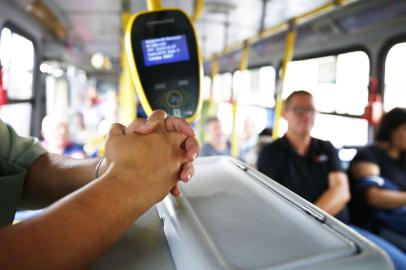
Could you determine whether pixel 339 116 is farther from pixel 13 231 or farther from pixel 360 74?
pixel 13 231

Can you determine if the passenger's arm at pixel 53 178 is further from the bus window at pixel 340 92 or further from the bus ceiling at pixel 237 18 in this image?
the bus window at pixel 340 92

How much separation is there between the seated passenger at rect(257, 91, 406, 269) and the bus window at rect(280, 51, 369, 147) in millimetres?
1343

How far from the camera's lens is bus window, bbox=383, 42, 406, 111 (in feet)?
12.2

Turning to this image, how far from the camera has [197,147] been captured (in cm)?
81

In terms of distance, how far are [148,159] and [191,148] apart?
0.12 meters

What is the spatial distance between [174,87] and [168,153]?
1.93ft

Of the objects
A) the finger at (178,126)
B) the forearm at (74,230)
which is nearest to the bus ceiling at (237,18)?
the finger at (178,126)

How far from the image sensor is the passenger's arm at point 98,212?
1.74 ft

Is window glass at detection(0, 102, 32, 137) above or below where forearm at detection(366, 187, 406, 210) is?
above

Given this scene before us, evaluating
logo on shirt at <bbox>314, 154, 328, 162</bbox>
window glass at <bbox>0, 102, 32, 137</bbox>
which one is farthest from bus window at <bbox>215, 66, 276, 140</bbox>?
logo on shirt at <bbox>314, 154, 328, 162</bbox>

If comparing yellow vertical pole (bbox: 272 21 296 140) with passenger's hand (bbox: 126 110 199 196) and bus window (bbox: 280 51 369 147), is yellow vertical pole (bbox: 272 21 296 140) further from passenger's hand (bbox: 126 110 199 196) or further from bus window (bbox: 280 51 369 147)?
passenger's hand (bbox: 126 110 199 196)

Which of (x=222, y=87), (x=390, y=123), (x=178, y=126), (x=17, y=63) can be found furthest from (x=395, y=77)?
(x=222, y=87)

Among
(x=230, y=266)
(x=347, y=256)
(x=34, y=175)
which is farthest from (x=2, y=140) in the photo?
(x=347, y=256)

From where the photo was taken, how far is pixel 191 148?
79 cm
